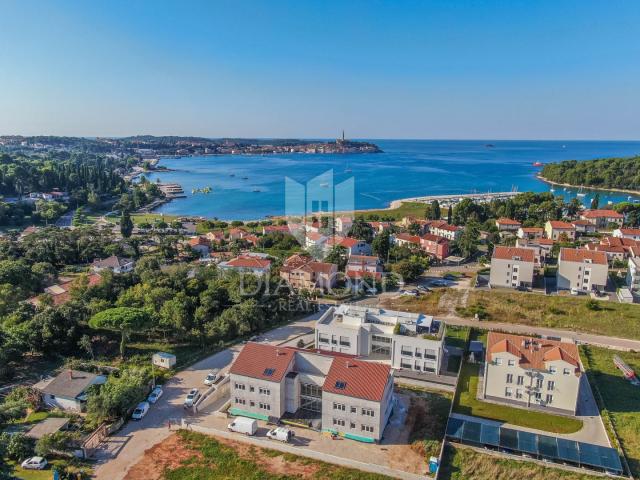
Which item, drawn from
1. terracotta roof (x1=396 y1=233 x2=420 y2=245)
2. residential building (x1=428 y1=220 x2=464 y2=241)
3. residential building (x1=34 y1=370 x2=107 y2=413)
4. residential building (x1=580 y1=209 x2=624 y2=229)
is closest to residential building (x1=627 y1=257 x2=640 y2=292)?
residential building (x1=428 y1=220 x2=464 y2=241)

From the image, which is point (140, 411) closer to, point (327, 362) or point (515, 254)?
point (327, 362)

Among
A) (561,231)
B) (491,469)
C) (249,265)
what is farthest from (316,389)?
(561,231)

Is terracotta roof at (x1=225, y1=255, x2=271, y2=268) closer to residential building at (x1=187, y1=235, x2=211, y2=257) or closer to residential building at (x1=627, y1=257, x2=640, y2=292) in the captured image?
residential building at (x1=187, y1=235, x2=211, y2=257)

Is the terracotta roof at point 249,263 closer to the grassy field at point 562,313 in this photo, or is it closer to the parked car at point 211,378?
the parked car at point 211,378

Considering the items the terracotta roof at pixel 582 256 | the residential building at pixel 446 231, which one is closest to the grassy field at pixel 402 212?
the residential building at pixel 446 231

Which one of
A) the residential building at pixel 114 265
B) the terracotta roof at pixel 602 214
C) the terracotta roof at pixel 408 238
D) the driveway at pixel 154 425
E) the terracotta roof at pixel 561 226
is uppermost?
the terracotta roof at pixel 602 214

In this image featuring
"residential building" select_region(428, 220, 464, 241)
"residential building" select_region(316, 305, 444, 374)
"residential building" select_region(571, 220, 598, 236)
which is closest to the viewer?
"residential building" select_region(316, 305, 444, 374)
